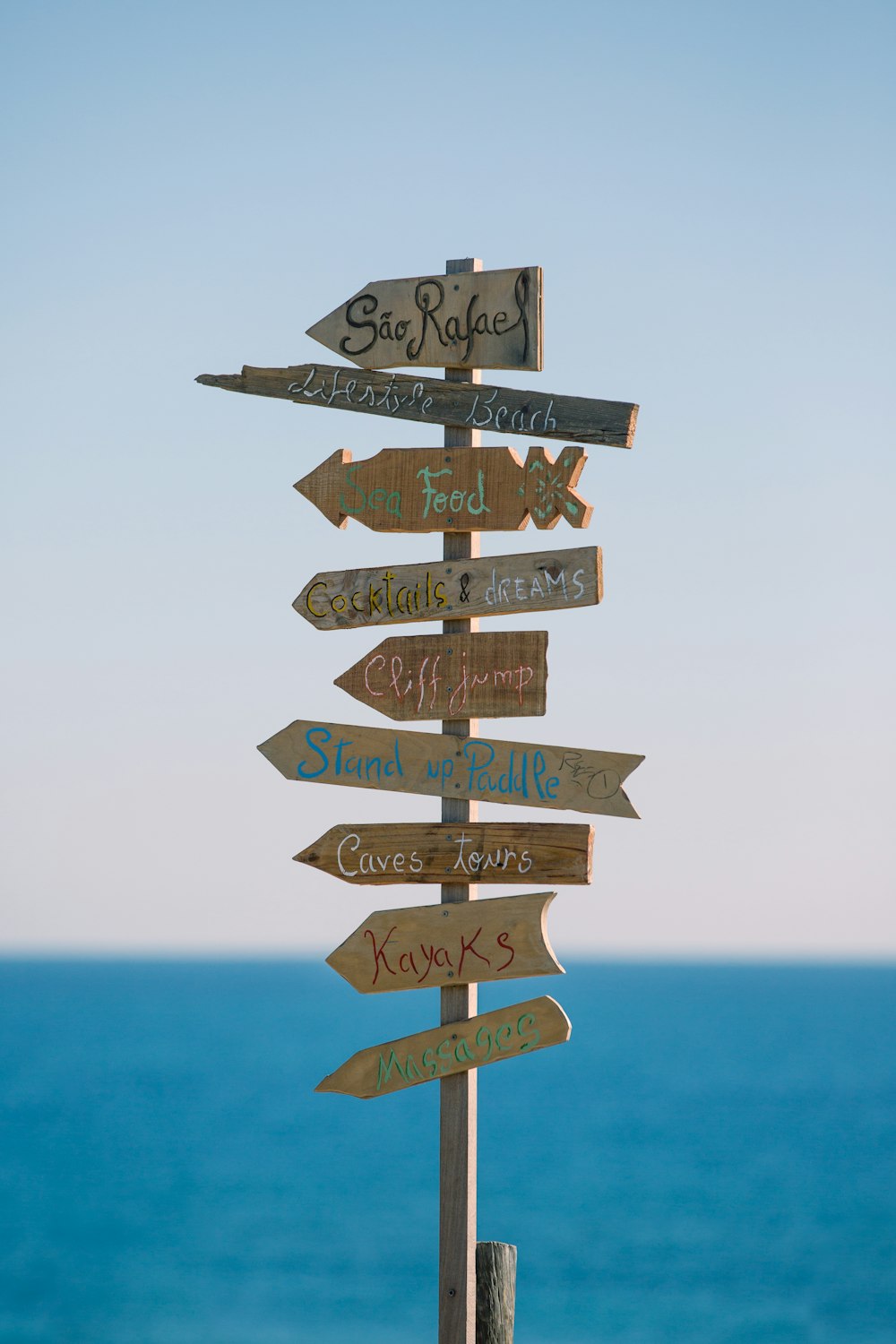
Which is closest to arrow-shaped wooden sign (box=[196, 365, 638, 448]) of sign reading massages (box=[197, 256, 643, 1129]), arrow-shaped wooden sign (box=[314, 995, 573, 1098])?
sign reading massages (box=[197, 256, 643, 1129])

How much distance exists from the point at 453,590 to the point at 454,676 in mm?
306

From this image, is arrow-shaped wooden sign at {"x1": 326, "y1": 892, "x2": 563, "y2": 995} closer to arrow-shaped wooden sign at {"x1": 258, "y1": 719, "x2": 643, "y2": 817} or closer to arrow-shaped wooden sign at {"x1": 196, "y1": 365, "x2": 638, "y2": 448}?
arrow-shaped wooden sign at {"x1": 258, "y1": 719, "x2": 643, "y2": 817}

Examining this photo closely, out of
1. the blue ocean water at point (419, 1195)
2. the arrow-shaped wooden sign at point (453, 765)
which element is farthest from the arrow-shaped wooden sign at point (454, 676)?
the blue ocean water at point (419, 1195)

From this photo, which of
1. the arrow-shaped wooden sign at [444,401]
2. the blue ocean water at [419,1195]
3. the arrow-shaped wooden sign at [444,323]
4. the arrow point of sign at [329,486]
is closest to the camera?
the arrow-shaped wooden sign at [444,401]

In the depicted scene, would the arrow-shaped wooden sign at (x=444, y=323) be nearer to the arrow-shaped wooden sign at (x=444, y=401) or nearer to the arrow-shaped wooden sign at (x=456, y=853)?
the arrow-shaped wooden sign at (x=444, y=401)

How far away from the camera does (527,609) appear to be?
5.44 m

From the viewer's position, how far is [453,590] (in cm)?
555

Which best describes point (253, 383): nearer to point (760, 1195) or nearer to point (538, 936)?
point (538, 936)

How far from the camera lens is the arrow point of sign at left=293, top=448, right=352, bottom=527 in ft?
18.9

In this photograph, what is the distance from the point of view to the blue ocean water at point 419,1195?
19.6m

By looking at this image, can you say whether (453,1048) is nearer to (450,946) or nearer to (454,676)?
(450,946)

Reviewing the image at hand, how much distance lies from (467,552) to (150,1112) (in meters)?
28.0

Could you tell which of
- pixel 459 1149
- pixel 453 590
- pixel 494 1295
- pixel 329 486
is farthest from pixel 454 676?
pixel 494 1295

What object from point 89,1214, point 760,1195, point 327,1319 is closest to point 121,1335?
point 327,1319
